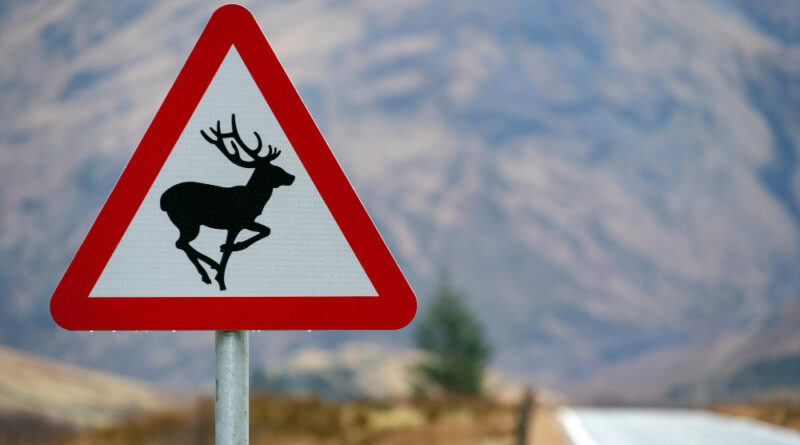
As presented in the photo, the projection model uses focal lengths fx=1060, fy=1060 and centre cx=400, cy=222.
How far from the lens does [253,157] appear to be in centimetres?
277

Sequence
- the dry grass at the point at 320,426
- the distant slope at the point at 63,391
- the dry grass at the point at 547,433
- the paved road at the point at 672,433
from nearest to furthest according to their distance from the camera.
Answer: the dry grass at the point at 320,426, the dry grass at the point at 547,433, the paved road at the point at 672,433, the distant slope at the point at 63,391

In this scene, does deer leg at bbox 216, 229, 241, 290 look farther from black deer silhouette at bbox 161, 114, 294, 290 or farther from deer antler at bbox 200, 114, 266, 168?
deer antler at bbox 200, 114, 266, 168

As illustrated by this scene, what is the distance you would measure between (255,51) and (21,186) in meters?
131

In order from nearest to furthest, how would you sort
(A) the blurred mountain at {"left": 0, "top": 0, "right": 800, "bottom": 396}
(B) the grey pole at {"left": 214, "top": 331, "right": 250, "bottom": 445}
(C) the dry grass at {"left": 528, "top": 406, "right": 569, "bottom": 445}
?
(B) the grey pole at {"left": 214, "top": 331, "right": 250, "bottom": 445} < (C) the dry grass at {"left": 528, "top": 406, "right": 569, "bottom": 445} < (A) the blurred mountain at {"left": 0, "top": 0, "right": 800, "bottom": 396}

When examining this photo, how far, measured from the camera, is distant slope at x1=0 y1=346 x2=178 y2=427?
35.5 metres

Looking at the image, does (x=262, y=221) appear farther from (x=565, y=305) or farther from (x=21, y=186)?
(x=21, y=186)

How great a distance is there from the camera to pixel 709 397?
230ft

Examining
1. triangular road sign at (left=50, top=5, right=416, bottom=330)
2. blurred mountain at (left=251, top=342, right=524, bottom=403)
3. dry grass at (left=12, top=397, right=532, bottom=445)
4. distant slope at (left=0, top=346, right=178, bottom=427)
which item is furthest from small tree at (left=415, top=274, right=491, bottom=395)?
triangular road sign at (left=50, top=5, right=416, bottom=330)

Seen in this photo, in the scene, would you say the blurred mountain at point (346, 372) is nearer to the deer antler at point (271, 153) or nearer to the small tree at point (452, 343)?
the small tree at point (452, 343)

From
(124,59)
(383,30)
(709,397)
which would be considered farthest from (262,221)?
(124,59)

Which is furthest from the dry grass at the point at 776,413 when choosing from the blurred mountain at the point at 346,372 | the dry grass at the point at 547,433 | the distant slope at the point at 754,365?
the distant slope at the point at 754,365

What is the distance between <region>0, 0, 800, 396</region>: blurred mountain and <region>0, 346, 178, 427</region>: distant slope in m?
36.3

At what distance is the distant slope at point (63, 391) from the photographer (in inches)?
1398

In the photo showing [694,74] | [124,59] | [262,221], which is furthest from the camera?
[124,59]
